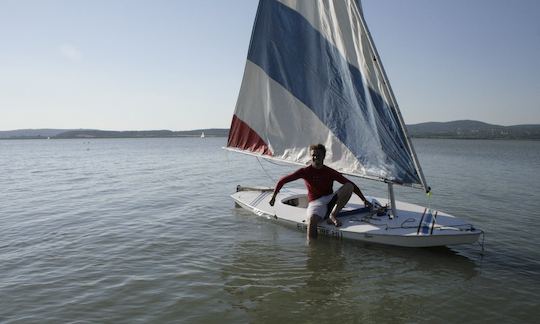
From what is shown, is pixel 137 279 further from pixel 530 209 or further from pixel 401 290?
pixel 530 209

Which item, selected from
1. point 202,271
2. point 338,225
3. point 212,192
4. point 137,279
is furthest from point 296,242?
point 212,192

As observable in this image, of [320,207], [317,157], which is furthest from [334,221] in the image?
[317,157]

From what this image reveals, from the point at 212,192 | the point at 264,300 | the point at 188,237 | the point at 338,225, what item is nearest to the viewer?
the point at 264,300

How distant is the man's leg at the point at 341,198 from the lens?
9.42 m

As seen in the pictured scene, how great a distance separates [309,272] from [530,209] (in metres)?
11.4

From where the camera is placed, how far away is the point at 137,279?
7.75 meters

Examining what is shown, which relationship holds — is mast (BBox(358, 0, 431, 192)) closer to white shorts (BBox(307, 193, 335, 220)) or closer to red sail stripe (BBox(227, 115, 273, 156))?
white shorts (BBox(307, 193, 335, 220))

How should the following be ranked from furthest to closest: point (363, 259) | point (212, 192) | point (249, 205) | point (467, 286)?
point (212, 192), point (249, 205), point (363, 259), point (467, 286)

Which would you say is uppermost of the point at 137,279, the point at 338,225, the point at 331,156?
the point at 331,156

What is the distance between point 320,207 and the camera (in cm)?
964

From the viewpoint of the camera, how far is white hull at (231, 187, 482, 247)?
841 cm

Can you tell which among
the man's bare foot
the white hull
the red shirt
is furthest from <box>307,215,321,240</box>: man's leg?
the red shirt

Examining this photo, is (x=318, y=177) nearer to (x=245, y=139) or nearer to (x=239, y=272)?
(x=239, y=272)

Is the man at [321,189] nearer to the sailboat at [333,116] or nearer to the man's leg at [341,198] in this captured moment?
the man's leg at [341,198]
